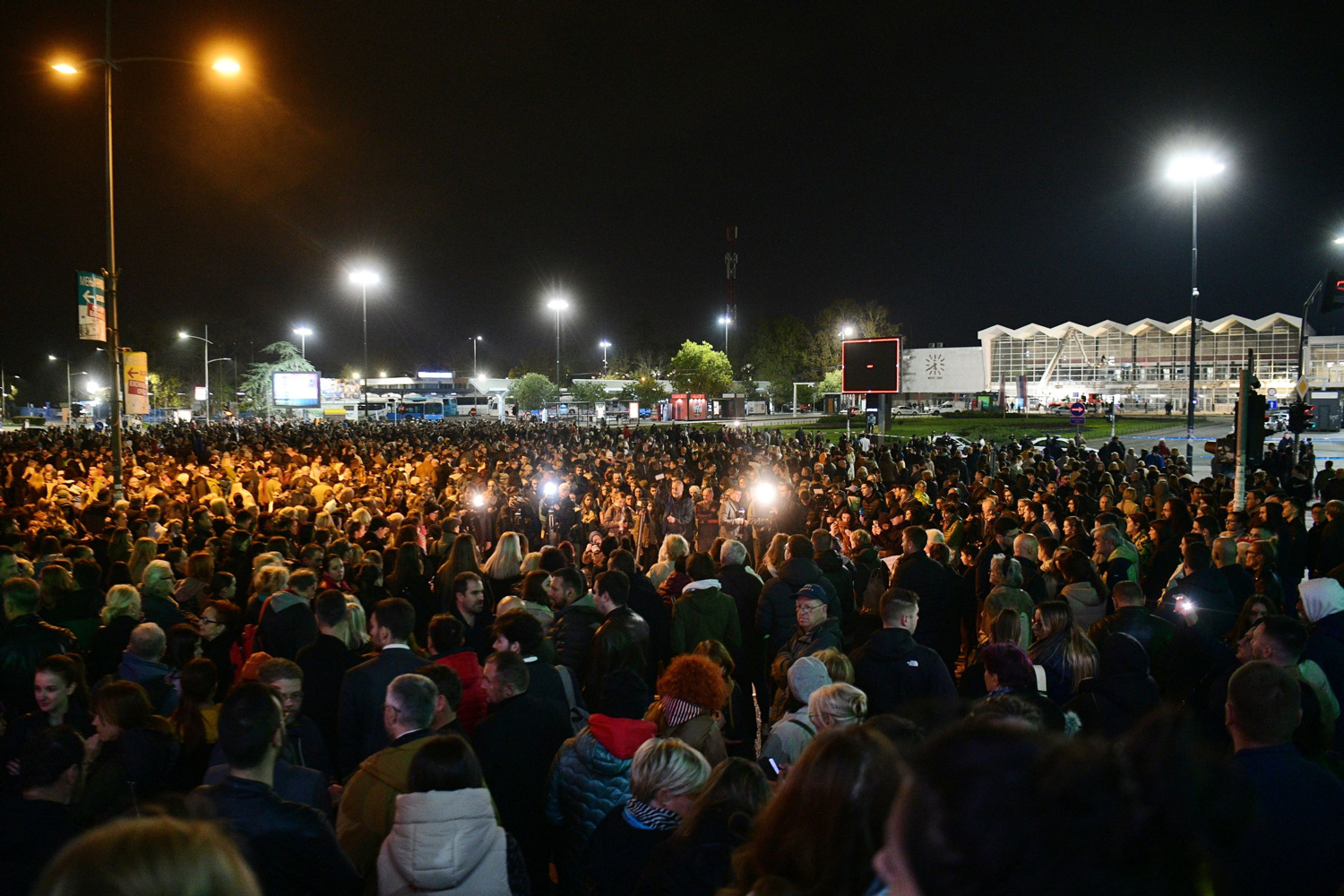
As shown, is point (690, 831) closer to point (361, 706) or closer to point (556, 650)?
point (361, 706)

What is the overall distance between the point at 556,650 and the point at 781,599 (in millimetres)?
1941

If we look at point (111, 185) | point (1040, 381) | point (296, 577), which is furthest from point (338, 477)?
point (1040, 381)

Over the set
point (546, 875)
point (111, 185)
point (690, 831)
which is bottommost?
point (546, 875)

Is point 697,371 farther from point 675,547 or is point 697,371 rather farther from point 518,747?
point 518,747

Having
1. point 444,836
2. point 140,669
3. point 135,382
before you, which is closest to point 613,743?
point 444,836

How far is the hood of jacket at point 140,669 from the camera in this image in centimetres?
449

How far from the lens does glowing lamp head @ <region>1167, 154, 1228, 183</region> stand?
21.4 m

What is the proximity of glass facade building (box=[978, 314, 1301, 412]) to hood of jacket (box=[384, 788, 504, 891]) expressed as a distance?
90238 mm

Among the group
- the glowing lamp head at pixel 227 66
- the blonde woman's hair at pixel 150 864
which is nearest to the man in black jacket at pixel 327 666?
the blonde woman's hair at pixel 150 864

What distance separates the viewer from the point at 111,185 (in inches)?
472

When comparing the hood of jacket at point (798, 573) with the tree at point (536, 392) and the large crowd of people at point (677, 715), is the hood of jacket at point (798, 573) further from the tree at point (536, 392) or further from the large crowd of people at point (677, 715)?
the tree at point (536, 392)

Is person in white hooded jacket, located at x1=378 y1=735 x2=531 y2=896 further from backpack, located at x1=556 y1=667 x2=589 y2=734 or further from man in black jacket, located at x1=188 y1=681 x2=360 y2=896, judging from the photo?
backpack, located at x1=556 y1=667 x2=589 y2=734

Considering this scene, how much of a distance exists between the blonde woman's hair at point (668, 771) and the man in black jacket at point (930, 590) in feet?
14.1

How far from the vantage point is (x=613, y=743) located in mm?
3496
